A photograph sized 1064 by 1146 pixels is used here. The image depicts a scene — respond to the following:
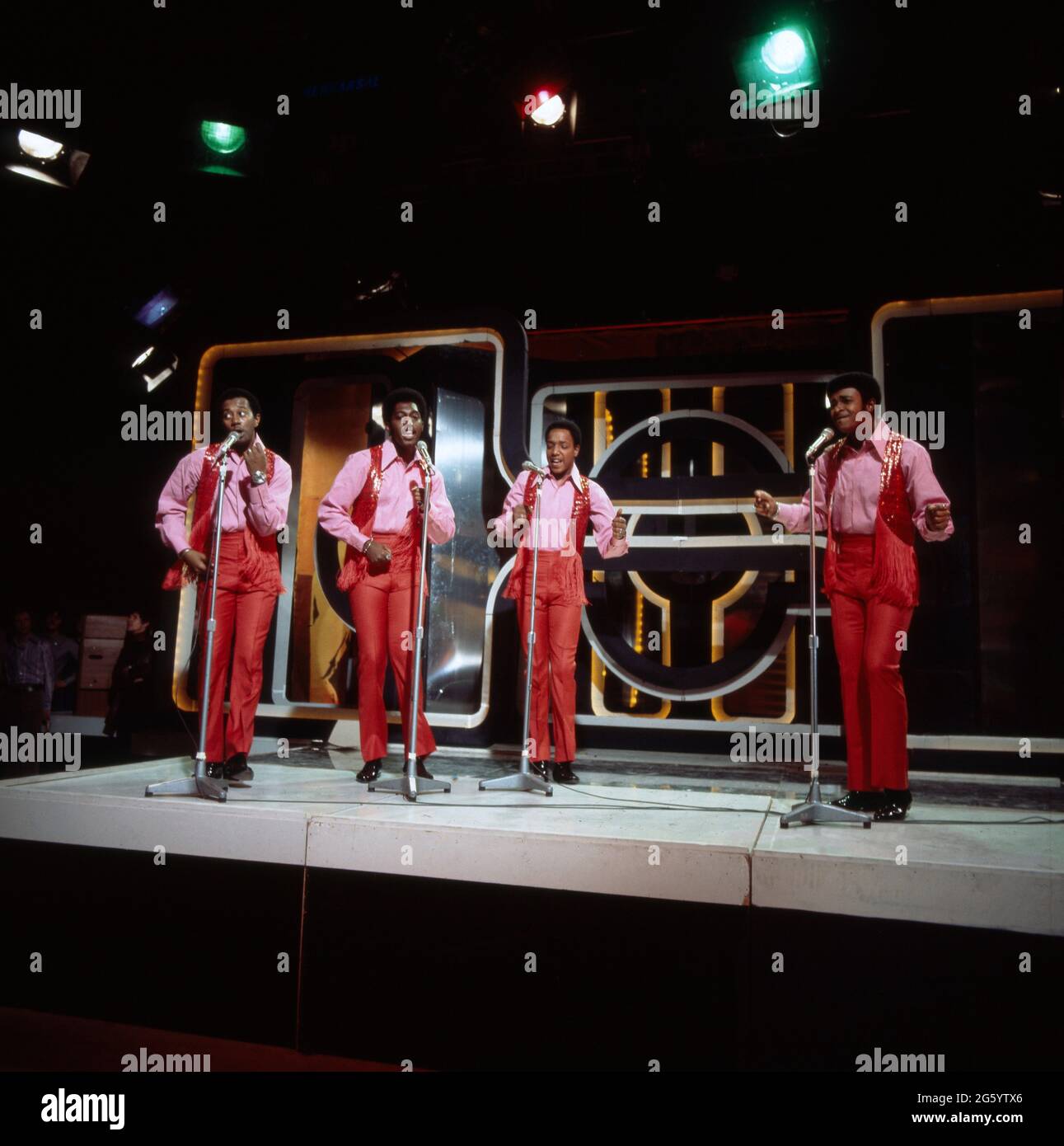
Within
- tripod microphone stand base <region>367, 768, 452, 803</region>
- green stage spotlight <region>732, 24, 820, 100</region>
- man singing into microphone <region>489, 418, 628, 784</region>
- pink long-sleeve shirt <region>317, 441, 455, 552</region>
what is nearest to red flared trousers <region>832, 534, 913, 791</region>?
man singing into microphone <region>489, 418, 628, 784</region>

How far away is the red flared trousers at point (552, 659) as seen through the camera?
418 centimetres

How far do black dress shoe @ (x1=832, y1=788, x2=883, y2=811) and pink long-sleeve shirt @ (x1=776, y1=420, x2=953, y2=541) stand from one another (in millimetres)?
980

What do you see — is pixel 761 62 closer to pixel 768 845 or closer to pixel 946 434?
pixel 946 434

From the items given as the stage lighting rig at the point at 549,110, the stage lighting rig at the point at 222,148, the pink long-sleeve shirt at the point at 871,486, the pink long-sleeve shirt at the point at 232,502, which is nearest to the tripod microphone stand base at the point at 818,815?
the pink long-sleeve shirt at the point at 871,486

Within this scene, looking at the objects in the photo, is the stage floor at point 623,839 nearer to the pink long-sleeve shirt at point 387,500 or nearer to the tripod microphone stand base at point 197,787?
the tripod microphone stand base at point 197,787

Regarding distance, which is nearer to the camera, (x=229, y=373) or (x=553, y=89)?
(x=553, y=89)

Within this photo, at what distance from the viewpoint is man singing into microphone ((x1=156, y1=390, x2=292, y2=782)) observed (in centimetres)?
386

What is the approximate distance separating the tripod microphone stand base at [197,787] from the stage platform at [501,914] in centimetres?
7

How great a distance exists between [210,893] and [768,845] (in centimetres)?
191

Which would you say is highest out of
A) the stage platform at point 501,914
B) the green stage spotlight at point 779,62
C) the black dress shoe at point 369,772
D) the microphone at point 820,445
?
the green stage spotlight at point 779,62

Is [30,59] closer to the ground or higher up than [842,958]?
higher up

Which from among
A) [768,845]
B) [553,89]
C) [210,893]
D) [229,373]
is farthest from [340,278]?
[768,845]

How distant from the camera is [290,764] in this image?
4723 millimetres
